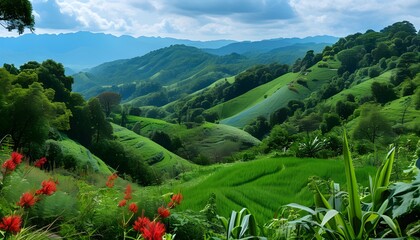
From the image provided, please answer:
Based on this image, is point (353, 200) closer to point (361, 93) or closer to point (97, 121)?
point (97, 121)

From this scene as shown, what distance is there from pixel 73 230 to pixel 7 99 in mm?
26126

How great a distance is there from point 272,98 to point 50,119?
105 m

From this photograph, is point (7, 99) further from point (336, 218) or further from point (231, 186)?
point (336, 218)

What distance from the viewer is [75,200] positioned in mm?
4652

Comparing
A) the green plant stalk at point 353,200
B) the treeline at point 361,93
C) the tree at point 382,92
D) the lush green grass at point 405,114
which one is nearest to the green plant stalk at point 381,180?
the green plant stalk at point 353,200

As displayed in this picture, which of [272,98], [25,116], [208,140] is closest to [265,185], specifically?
[25,116]

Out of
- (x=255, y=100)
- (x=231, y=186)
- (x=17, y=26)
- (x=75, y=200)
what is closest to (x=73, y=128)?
(x=17, y=26)

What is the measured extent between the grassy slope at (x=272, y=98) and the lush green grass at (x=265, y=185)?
377 ft

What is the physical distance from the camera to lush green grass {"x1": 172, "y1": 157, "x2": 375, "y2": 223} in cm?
676

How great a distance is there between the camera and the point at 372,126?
191ft

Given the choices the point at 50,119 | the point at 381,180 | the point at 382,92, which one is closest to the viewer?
the point at 381,180

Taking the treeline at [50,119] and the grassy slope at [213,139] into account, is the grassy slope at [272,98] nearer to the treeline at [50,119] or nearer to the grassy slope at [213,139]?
the grassy slope at [213,139]

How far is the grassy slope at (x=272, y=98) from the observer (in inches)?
5044

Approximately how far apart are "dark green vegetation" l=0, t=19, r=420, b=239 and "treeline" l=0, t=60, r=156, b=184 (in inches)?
4.4
